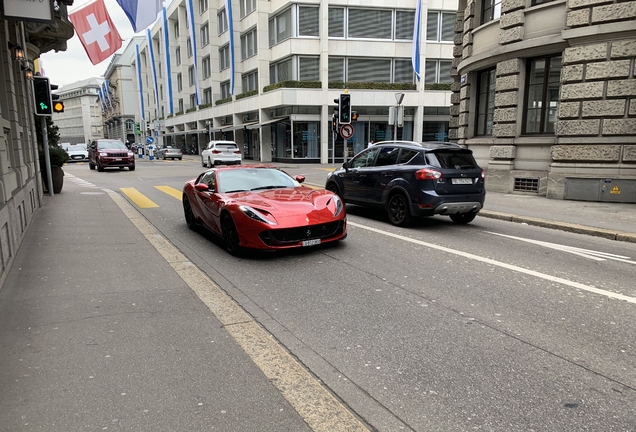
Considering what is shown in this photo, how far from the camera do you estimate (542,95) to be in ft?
46.5

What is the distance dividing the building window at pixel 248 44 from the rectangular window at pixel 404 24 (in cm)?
1223

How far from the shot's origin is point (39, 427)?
109 inches

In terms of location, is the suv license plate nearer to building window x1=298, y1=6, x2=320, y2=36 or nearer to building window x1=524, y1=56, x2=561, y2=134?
building window x1=524, y1=56, x2=561, y2=134

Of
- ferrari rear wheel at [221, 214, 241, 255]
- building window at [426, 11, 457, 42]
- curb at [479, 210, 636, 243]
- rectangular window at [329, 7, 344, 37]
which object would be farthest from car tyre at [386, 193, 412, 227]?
building window at [426, 11, 457, 42]

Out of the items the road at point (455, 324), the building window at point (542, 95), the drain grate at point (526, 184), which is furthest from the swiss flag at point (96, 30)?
the drain grate at point (526, 184)

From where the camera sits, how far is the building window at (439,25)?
34719 mm

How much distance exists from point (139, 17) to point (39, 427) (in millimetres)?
15778

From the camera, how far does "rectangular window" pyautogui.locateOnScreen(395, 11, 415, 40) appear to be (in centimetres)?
3416

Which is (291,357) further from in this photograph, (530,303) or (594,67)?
(594,67)

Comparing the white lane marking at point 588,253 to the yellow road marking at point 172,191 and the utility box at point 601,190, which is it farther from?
the yellow road marking at point 172,191

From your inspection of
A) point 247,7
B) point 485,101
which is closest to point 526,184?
point 485,101

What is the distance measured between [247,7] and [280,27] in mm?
6287

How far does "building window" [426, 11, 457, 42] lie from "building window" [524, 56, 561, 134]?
2241 centimetres

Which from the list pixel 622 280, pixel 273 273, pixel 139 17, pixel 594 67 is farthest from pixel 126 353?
pixel 139 17
